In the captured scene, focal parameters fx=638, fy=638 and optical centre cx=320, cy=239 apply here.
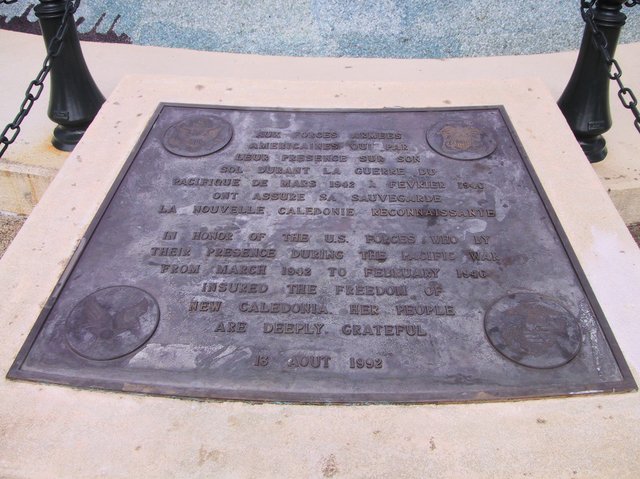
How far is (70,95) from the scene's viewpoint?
368 cm

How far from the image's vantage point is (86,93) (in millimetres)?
3723

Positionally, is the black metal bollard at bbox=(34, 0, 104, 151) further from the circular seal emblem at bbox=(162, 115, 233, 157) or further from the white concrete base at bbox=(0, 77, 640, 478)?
the white concrete base at bbox=(0, 77, 640, 478)

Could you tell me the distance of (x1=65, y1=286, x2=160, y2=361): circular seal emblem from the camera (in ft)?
7.07

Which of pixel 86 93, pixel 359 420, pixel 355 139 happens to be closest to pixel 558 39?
pixel 355 139

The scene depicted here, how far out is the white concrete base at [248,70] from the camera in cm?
374

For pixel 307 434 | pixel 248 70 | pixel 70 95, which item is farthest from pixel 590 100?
pixel 70 95

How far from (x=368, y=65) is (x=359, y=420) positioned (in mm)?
3007

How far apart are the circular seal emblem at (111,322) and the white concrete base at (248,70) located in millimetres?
1612

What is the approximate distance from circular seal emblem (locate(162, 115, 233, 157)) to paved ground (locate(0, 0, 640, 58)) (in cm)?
196

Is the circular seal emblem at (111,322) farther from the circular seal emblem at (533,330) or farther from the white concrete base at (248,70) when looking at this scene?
the white concrete base at (248,70)

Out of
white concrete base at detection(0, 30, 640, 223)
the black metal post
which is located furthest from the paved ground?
the black metal post

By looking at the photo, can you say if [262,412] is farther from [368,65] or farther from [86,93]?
[368,65]

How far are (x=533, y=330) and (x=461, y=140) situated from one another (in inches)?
42.1

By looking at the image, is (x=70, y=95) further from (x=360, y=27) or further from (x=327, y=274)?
(x=360, y=27)
